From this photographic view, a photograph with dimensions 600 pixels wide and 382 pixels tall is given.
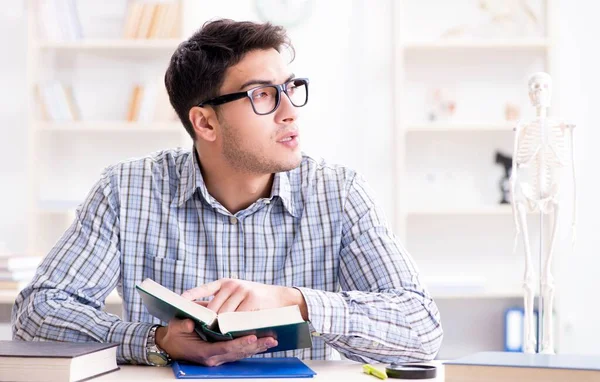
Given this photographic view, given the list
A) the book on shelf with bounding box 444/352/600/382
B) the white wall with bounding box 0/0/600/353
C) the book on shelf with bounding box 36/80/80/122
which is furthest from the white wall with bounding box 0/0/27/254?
the book on shelf with bounding box 444/352/600/382

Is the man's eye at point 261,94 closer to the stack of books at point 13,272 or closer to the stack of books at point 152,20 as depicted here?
the stack of books at point 13,272

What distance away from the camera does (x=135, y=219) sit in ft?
6.16

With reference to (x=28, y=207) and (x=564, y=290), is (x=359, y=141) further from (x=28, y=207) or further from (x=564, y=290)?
(x=28, y=207)

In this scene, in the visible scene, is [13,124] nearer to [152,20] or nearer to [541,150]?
[152,20]

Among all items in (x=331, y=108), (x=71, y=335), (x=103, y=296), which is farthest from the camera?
(x=331, y=108)

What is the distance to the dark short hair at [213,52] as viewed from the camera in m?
1.91

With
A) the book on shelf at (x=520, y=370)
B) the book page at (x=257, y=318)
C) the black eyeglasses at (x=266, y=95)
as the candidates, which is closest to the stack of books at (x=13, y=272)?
the black eyeglasses at (x=266, y=95)

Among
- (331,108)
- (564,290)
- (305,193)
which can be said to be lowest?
(564,290)

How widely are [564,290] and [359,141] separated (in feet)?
3.92

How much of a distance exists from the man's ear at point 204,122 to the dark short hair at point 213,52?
0.07ft

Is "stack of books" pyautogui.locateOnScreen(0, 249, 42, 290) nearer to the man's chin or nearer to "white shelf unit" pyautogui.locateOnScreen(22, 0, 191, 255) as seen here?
"white shelf unit" pyautogui.locateOnScreen(22, 0, 191, 255)

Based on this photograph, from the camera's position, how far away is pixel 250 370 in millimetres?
1425

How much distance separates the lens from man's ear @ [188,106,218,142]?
6.44 ft

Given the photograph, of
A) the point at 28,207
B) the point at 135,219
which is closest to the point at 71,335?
the point at 135,219
